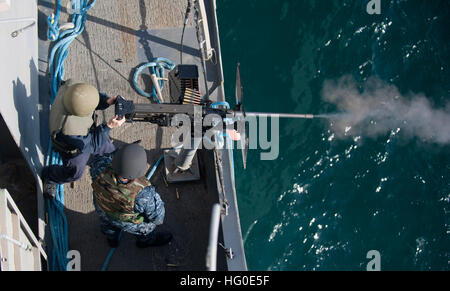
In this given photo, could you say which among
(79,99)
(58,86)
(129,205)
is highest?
(58,86)

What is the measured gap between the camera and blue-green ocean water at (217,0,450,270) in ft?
31.6

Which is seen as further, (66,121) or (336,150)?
(336,150)

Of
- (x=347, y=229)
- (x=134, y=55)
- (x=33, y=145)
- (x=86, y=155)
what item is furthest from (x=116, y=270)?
(x=347, y=229)

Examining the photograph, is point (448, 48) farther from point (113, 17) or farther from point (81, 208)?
point (81, 208)

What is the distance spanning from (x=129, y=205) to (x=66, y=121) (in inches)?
62.1

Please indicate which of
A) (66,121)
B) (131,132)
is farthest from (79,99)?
(131,132)

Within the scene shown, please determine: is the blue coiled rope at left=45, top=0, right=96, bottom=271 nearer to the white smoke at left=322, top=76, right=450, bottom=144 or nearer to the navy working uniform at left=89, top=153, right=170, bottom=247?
the navy working uniform at left=89, top=153, right=170, bottom=247

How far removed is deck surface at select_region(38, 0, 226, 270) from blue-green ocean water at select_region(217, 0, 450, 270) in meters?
2.52

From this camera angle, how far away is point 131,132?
25.3 ft

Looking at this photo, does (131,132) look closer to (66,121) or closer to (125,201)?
(66,121)

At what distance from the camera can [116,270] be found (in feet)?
22.5

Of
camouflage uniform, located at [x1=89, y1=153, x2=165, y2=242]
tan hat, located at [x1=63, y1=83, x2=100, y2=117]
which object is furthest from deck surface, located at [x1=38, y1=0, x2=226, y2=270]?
tan hat, located at [x1=63, y1=83, x2=100, y2=117]

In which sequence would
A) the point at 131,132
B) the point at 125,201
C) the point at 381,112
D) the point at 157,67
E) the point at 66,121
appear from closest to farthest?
the point at 125,201, the point at 66,121, the point at 131,132, the point at 157,67, the point at 381,112

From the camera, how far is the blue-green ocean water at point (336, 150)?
9.62 m
